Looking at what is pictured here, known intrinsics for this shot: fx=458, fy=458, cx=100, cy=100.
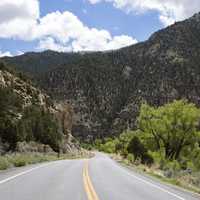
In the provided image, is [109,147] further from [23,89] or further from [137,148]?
[137,148]

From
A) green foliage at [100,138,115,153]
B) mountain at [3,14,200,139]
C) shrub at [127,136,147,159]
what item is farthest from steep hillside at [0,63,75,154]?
mountain at [3,14,200,139]

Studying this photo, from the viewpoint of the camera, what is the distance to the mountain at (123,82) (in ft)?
524

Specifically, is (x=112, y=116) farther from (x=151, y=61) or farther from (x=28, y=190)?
(x=28, y=190)

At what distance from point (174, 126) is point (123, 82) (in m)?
125

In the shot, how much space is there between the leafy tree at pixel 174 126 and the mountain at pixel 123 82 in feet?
305

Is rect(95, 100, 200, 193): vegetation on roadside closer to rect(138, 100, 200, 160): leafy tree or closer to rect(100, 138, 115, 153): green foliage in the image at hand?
rect(138, 100, 200, 160): leafy tree

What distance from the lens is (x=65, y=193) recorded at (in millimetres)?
14836

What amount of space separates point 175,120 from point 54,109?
46.3 metres

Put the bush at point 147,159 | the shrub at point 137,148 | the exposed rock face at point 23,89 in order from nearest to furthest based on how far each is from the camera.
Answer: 1. the bush at point 147,159
2. the shrub at point 137,148
3. the exposed rock face at point 23,89

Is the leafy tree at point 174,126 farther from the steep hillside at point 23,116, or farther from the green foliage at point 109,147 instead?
the green foliage at point 109,147

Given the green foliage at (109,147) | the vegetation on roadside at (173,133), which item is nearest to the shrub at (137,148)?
the vegetation on roadside at (173,133)

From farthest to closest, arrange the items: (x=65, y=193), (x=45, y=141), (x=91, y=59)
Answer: (x=91, y=59), (x=45, y=141), (x=65, y=193)

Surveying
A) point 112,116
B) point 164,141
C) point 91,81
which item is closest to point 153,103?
point 112,116

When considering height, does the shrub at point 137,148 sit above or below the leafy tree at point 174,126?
below
